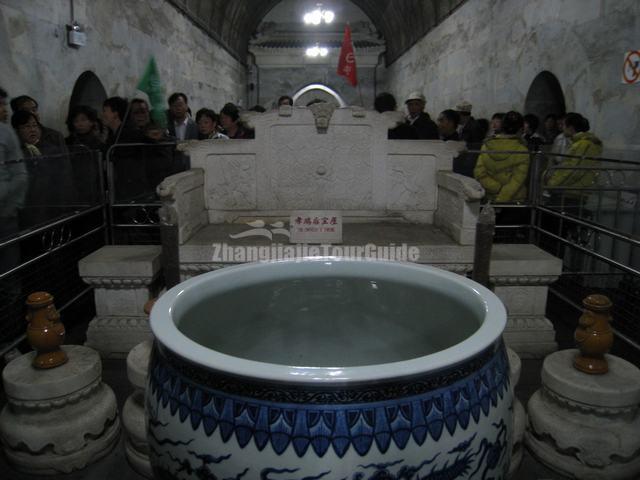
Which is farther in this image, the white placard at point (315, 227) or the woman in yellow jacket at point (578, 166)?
the woman in yellow jacket at point (578, 166)

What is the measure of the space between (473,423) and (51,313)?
203 centimetres

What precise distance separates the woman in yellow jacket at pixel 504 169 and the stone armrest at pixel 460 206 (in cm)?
74

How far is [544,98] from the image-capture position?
7934mm

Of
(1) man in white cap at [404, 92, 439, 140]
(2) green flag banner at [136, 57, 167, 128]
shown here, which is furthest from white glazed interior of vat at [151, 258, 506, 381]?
(1) man in white cap at [404, 92, 439, 140]

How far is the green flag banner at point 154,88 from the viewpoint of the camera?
506 cm

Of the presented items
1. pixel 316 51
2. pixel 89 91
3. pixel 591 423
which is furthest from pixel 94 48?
pixel 316 51

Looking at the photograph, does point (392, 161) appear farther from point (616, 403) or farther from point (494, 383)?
point (494, 383)

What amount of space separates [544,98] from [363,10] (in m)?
15.1

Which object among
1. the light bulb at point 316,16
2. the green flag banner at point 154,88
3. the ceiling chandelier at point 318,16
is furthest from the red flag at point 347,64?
the light bulb at point 316,16

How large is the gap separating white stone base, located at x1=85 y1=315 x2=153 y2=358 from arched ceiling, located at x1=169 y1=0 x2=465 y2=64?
842cm

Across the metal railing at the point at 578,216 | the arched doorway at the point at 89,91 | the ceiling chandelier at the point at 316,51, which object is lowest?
the metal railing at the point at 578,216

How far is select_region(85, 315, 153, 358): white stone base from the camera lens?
3807mm

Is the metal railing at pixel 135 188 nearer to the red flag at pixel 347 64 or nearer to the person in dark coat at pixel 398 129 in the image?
the person in dark coat at pixel 398 129

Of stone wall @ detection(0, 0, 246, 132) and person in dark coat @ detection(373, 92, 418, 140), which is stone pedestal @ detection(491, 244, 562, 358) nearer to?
person in dark coat @ detection(373, 92, 418, 140)
